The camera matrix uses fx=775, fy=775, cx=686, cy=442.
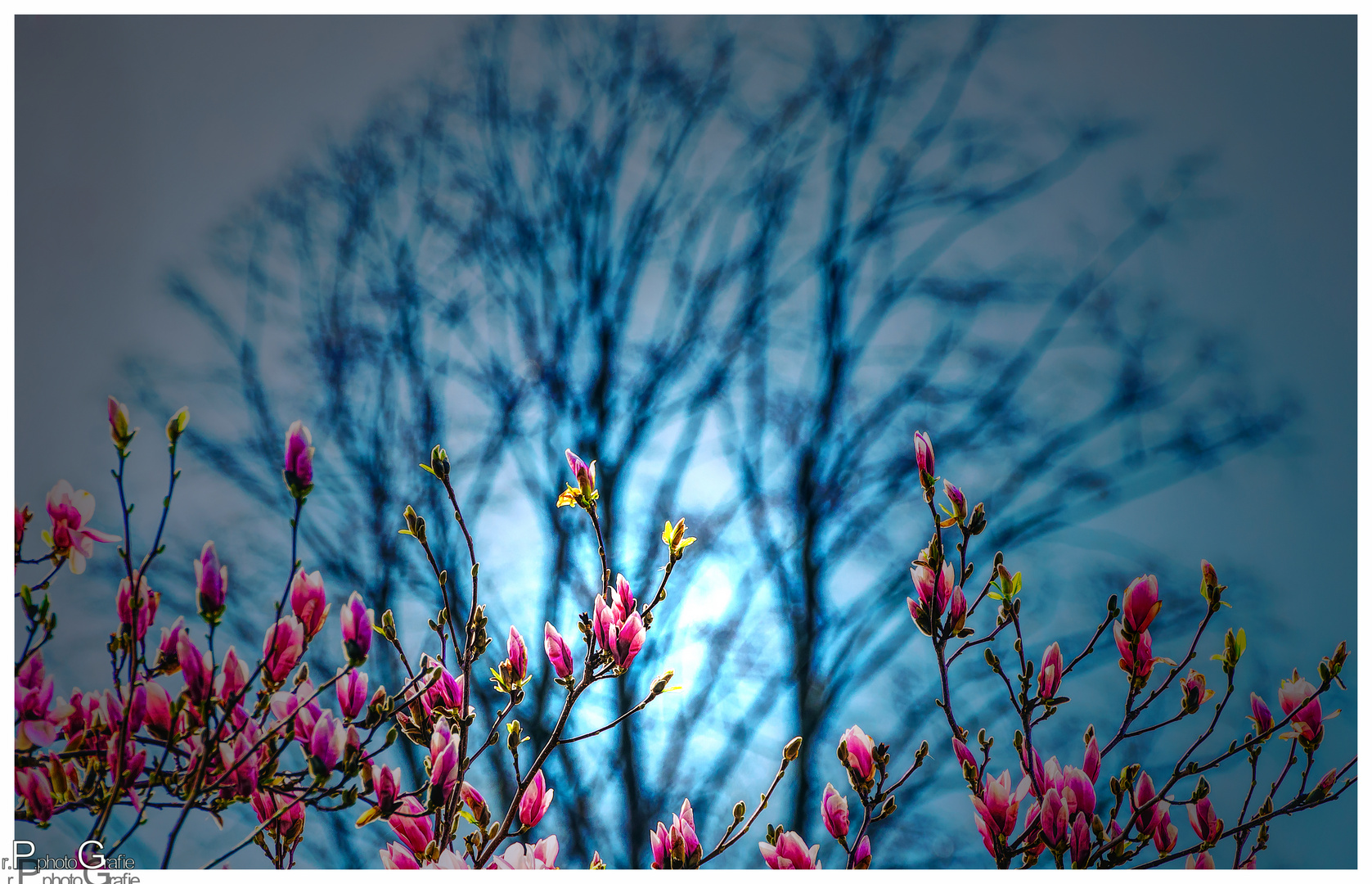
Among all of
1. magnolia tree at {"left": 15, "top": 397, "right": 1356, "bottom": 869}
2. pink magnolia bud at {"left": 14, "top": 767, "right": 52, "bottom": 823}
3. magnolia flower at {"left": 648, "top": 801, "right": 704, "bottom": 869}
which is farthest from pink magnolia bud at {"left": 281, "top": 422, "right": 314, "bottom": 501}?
magnolia flower at {"left": 648, "top": 801, "right": 704, "bottom": 869}

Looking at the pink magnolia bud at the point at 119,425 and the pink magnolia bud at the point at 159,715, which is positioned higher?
the pink magnolia bud at the point at 119,425

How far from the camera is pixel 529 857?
1.13 meters

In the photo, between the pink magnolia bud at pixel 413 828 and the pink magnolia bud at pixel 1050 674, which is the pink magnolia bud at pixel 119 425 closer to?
the pink magnolia bud at pixel 413 828

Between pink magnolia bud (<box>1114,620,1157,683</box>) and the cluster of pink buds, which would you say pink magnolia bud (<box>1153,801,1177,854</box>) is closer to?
pink magnolia bud (<box>1114,620,1157,683</box>)

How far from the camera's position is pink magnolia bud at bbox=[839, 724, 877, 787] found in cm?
114

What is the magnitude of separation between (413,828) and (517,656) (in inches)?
11.1

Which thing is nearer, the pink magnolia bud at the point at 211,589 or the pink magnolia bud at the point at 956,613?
the pink magnolia bud at the point at 211,589

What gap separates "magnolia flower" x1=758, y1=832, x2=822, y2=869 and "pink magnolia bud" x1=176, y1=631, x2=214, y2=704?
82 cm

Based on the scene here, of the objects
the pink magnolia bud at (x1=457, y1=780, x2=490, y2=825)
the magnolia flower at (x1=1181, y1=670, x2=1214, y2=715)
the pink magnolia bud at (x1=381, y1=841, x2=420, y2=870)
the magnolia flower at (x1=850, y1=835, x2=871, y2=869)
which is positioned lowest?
the magnolia flower at (x1=850, y1=835, x2=871, y2=869)

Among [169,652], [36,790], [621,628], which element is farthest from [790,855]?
[36,790]

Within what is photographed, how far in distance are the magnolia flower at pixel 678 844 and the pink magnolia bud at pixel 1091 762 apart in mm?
586

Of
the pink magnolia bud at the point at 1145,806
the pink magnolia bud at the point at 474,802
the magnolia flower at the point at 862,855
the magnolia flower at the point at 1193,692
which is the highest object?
the magnolia flower at the point at 1193,692

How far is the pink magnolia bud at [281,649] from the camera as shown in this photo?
41.4 inches

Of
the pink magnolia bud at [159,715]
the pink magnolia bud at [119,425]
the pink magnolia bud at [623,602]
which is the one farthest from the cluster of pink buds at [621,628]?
the pink magnolia bud at [119,425]
